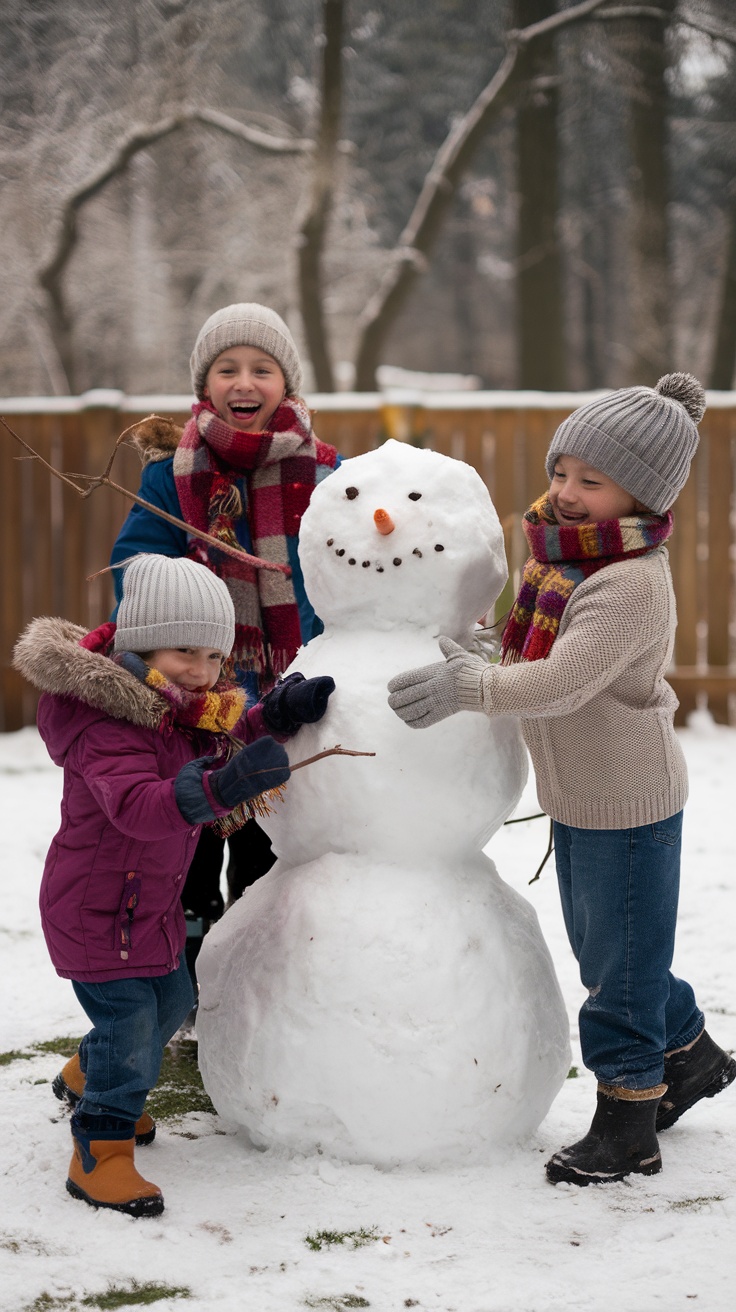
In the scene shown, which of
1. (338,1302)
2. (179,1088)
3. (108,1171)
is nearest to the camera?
(338,1302)

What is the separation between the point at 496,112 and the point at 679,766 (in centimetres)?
962

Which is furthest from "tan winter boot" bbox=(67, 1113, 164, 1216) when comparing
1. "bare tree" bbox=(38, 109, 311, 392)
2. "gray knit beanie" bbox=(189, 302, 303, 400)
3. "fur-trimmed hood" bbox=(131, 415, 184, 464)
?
"bare tree" bbox=(38, 109, 311, 392)

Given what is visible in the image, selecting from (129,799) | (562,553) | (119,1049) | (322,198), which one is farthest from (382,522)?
(322,198)

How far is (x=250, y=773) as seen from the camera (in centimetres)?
218

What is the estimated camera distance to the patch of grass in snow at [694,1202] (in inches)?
90.6

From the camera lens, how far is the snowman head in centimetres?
251

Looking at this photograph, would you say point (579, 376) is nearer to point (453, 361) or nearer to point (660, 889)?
point (453, 361)

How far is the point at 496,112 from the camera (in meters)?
10.9

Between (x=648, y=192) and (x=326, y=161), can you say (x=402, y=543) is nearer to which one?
(x=326, y=161)

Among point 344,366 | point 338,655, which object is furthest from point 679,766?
point 344,366

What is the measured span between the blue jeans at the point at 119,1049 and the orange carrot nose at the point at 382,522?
952mm

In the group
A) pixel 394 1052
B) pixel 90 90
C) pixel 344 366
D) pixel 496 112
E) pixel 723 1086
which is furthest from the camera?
pixel 344 366

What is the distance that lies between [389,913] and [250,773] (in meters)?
0.44

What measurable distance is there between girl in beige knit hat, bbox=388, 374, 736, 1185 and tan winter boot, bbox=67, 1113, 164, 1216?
0.74 m
